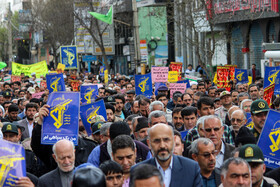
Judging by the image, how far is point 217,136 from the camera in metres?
7.61

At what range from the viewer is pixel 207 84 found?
796 inches

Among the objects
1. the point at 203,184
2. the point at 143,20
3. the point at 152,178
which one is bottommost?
the point at 203,184

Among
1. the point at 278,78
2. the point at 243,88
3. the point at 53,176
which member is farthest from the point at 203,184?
the point at 243,88

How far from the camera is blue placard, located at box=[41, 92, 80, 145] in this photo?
27.2 ft

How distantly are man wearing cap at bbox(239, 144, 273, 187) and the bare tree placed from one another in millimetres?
43644

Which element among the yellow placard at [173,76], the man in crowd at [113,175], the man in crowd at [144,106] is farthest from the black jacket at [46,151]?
the yellow placard at [173,76]

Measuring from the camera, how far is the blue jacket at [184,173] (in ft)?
19.6

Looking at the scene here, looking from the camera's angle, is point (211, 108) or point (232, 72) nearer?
point (211, 108)

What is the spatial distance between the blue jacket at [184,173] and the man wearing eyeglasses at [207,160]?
65 cm

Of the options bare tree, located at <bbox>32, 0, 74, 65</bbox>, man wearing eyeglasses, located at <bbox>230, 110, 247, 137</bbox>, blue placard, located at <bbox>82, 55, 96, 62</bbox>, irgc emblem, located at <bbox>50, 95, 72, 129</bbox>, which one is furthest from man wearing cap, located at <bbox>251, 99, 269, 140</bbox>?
blue placard, located at <bbox>82, 55, 96, 62</bbox>

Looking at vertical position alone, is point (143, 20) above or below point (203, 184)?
above

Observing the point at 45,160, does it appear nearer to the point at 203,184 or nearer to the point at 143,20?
the point at 203,184

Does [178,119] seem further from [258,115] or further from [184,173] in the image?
[184,173]

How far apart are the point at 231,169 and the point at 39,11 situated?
58.6 m
